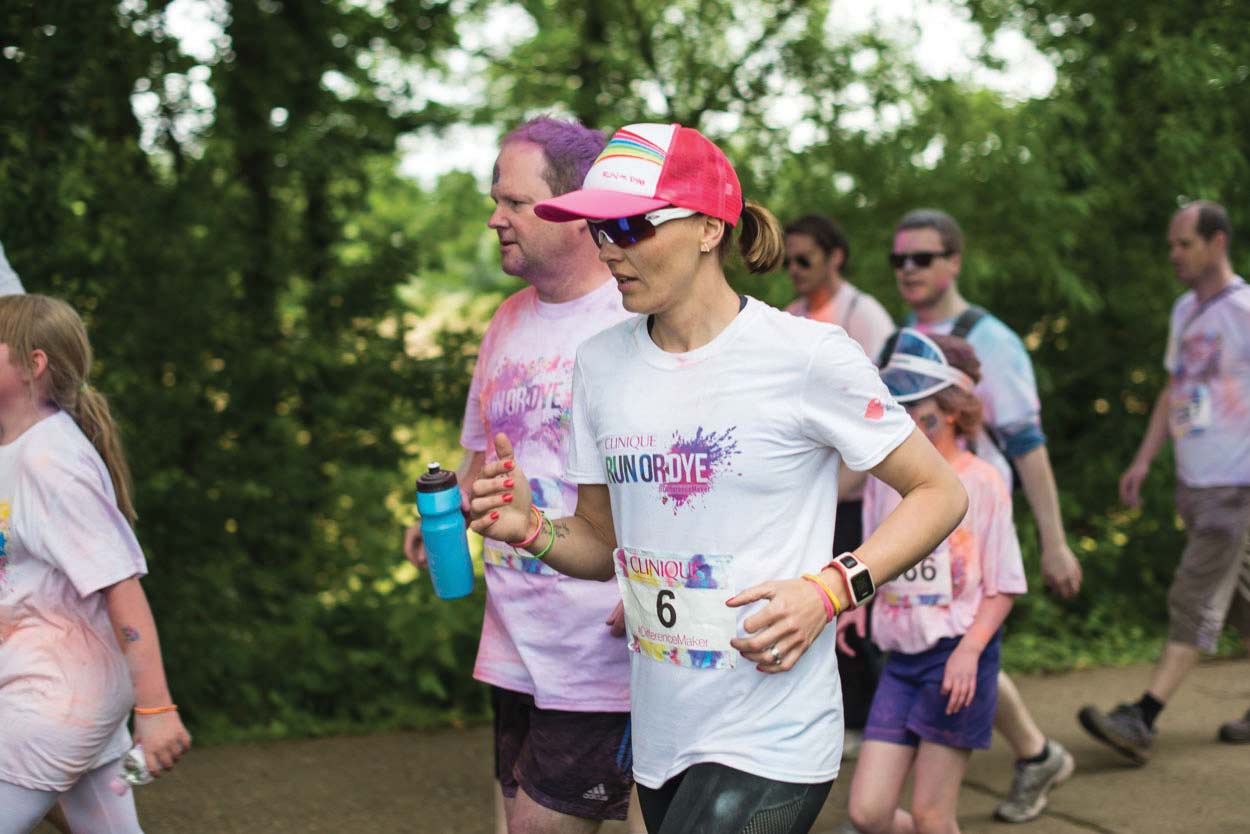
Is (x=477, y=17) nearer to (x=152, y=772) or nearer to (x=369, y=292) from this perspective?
(x=369, y=292)

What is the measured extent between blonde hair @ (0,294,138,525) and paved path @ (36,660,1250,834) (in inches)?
91.0

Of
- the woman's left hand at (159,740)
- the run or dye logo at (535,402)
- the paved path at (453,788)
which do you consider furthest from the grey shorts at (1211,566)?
the woman's left hand at (159,740)

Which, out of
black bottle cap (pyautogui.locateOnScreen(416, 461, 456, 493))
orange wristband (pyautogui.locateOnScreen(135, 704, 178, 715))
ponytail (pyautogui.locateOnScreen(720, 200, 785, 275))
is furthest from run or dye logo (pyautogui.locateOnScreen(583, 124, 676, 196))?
orange wristband (pyautogui.locateOnScreen(135, 704, 178, 715))

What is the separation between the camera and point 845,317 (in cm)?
639

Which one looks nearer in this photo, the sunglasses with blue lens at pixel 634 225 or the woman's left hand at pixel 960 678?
the sunglasses with blue lens at pixel 634 225

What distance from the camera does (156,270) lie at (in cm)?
725

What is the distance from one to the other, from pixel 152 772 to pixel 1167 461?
7207 mm

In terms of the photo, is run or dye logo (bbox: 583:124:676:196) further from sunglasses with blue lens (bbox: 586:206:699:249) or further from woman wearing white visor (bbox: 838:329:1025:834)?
woman wearing white visor (bbox: 838:329:1025:834)

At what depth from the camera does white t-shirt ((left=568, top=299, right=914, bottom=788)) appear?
287 centimetres

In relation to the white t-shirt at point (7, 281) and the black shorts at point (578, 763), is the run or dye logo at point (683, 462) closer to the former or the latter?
the black shorts at point (578, 763)

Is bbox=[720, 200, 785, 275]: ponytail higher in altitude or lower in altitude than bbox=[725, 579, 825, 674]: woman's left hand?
higher

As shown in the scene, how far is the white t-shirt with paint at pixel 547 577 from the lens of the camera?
3721 millimetres

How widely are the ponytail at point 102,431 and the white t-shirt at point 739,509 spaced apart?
1442 mm

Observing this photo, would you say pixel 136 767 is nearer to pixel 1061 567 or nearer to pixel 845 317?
pixel 1061 567
